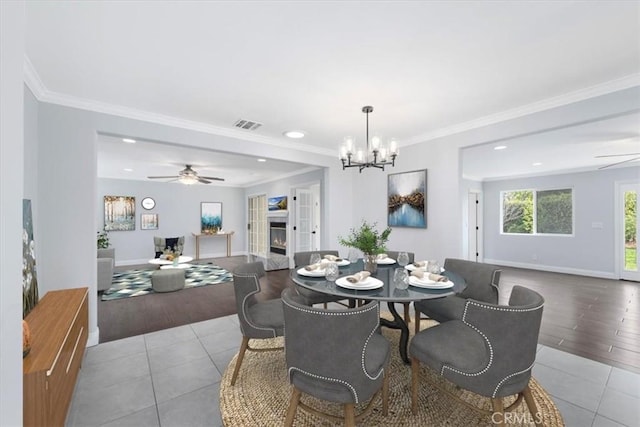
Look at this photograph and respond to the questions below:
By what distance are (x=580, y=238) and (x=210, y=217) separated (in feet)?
32.7

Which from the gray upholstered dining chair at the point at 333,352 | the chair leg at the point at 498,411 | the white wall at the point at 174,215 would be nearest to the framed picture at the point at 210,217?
the white wall at the point at 174,215

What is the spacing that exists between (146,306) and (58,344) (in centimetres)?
279

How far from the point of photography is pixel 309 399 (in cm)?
191

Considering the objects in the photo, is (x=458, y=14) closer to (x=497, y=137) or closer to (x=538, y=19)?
(x=538, y=19)

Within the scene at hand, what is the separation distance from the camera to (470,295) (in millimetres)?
Result: 2523

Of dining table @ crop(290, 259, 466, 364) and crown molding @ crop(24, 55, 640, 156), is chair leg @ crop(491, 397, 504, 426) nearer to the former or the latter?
dining table @ crop(290, 259, 466, 364)

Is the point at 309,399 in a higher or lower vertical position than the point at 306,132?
lower

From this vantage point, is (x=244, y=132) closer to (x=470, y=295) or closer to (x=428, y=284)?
(x=428, y=284)

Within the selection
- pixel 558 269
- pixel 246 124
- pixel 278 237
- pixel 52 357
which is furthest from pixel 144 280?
pixel 558 269

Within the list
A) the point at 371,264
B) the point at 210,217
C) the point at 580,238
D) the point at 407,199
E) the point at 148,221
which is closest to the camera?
the point at 371,264

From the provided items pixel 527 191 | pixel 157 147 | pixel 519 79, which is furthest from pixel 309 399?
pixel 527 191

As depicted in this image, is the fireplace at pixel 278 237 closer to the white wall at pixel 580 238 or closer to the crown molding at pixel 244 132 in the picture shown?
the crown molding at pixel 244 132

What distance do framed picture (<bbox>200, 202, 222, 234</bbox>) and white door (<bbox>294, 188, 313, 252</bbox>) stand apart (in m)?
3.44

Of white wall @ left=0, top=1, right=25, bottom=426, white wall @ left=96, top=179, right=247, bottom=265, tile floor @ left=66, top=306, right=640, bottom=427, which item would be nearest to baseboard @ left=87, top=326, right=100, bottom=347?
tile floor @ left=66, top=306, right=640, bottom=427
